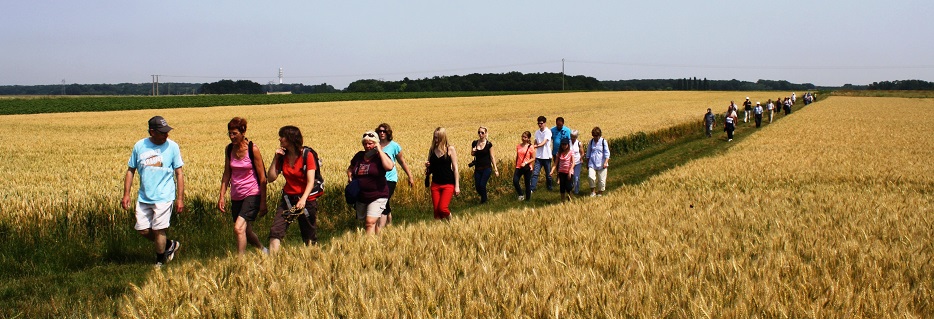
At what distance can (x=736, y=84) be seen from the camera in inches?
7264

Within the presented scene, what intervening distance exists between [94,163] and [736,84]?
638 ft

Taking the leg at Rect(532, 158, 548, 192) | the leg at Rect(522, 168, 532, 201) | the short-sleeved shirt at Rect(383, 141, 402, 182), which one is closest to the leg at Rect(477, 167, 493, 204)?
the leg at Rect(522, 168, 532, 201)

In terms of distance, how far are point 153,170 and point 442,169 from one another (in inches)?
143

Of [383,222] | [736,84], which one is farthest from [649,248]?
[736,84]

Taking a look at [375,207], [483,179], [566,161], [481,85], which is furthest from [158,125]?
[481,85]

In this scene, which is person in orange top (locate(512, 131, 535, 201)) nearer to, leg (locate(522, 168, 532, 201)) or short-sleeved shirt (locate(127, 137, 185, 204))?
leg (locate(522, 168, 532, 201))

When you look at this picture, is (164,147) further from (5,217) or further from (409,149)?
(409,149)

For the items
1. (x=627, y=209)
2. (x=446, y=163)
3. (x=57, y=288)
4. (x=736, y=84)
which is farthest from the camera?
(x=736, y=84)

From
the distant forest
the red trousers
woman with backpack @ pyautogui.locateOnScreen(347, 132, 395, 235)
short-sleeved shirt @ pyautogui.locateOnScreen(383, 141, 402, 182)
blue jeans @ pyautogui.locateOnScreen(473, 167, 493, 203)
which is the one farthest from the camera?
the distant forest

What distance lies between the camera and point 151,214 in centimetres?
684

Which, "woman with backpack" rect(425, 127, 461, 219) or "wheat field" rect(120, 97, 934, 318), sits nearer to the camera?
"wheat field" rect(120, 97, 934, 318)

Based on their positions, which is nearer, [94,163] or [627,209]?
[627,209]

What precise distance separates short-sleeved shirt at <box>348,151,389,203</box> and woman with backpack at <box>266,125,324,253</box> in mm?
501

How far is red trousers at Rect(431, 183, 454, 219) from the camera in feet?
27.8
